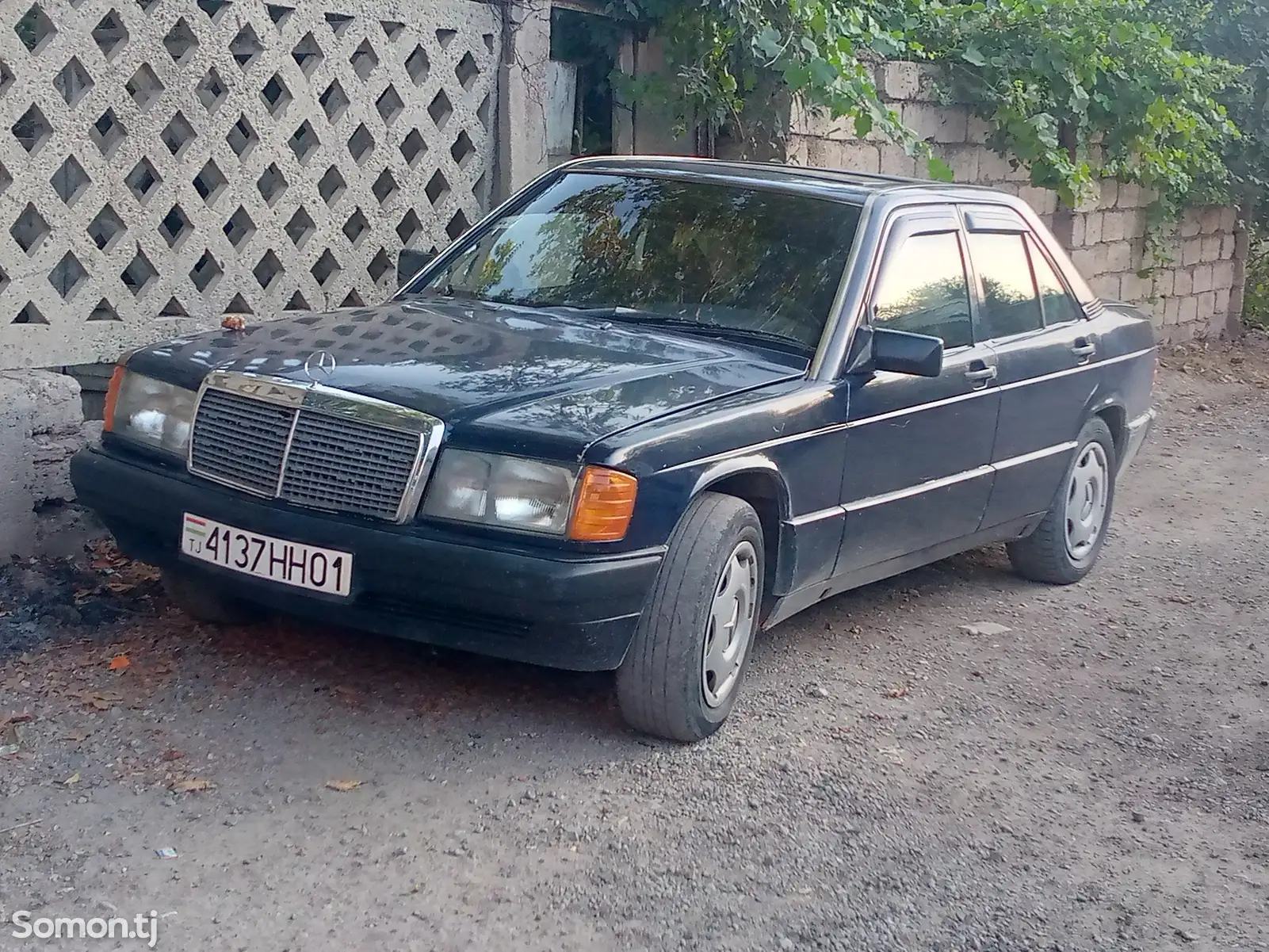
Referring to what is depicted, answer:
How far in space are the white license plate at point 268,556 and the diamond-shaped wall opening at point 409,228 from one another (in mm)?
3165

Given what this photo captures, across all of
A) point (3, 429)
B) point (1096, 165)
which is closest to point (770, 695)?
point (3, 429)

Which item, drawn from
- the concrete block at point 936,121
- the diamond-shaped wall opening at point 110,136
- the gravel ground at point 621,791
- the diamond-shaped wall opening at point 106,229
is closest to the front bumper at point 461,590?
the gravel ground at point 621,791

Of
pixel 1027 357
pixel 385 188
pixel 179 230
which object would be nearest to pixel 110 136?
pixel 179 230

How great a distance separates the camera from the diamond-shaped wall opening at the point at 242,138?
609 cm

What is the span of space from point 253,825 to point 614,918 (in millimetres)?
924

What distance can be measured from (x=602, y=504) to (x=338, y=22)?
3.74 meters

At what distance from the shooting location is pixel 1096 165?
36.7 ft

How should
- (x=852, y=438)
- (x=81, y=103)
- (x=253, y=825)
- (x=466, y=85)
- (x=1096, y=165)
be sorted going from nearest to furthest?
1. (x=253, y=825)
2. (x=852, y=438)
3. (x=81, y=103)
4. (x=466, y=85)
5. (x=1096, y=165)

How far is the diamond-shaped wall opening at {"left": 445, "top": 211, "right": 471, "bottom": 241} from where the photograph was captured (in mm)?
7109

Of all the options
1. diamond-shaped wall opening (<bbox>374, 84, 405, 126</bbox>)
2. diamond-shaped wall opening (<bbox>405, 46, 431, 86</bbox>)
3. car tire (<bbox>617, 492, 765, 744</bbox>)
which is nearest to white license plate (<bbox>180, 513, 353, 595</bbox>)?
car tire (<bbox>617, 492, 765, 744</bbox>)

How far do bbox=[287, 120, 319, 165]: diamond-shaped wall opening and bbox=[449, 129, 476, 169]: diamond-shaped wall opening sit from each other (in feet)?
2.80

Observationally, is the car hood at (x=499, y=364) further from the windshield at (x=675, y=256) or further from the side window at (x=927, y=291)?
the side window at (x=927, y=291)

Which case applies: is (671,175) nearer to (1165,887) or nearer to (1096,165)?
(1165,887)

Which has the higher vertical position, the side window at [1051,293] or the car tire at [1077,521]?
the side window at [1051,293]
